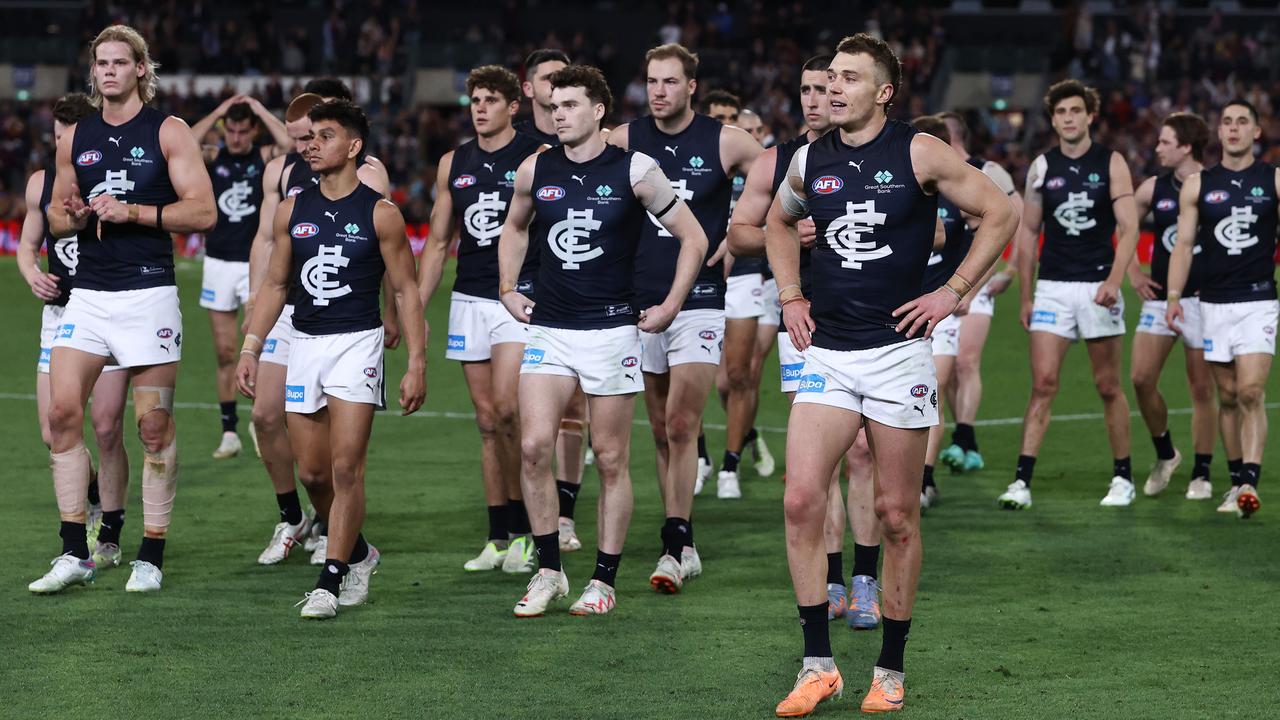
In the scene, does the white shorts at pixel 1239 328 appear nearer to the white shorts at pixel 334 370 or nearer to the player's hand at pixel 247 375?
the white shorts at pixel 334 370

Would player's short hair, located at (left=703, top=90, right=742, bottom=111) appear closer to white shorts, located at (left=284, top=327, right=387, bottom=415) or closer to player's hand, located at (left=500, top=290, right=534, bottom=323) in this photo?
player's hand, located at (left=500, top=290, right=534, bottom=323)

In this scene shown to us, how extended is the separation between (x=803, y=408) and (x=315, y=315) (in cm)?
271

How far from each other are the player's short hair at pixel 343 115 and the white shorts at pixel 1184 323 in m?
5.59

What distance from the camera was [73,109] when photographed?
920 centimetres

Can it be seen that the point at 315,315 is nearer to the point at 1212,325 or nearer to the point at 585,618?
the point at 585,618

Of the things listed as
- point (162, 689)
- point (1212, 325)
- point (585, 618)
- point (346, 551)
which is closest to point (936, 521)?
point (1212, 325)

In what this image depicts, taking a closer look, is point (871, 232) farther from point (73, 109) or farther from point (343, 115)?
point (73, 109)

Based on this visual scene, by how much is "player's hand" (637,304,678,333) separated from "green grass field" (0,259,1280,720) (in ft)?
4.43

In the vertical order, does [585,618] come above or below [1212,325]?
below

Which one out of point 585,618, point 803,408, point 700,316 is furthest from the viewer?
point 700,316

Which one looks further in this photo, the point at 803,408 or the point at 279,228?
the point at 279,228

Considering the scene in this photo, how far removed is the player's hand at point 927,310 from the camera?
240 inches

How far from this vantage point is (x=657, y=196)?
25.6 feet

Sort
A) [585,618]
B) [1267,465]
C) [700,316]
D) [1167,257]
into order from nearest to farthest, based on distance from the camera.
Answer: [585,618] < [700,316] < [1167,257] < [1267,465]
